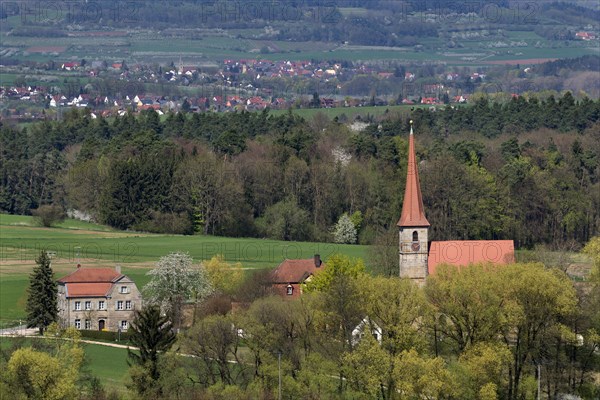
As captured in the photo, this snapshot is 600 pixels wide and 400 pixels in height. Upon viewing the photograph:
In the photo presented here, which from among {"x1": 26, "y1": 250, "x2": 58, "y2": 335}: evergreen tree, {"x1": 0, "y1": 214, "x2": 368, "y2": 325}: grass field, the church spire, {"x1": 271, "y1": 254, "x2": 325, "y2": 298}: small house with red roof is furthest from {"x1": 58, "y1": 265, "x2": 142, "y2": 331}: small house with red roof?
the church spire

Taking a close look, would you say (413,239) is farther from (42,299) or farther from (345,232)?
(345,232)

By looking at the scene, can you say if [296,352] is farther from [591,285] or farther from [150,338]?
[591,285]

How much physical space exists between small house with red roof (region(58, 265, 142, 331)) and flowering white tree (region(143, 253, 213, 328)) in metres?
0.89

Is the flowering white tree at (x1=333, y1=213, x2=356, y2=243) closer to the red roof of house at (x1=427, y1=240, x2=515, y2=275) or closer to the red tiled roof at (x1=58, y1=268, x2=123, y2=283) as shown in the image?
the red tiled roof at (x1=58, y1=268, x2=123, y2=283)

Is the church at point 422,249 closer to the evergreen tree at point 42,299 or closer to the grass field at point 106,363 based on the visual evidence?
the grass field at point 106,363

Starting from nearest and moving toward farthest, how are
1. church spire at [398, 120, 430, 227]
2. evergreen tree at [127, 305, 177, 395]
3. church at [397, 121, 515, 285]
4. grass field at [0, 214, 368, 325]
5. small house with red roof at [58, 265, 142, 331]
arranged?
evergreen tree at [127, 305, 177, 395], church at [397, 121, 515, 285], church spire at [398, 120, 430, 227], small house with red roof at [58, 265, 142, 331], grass field at [0, 214, 368, 325]

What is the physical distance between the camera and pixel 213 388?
211 feet

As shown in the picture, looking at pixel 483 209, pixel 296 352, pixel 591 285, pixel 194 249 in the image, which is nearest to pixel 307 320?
pixel 296 352

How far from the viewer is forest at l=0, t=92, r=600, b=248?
117688 mm

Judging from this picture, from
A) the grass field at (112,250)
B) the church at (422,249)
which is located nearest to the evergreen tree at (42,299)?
the grass field at (112,250)

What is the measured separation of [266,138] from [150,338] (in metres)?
83.7

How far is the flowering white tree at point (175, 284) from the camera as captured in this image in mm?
85125

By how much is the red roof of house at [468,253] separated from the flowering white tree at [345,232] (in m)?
33.3

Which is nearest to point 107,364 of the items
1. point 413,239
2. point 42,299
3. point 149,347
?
point 149,347
